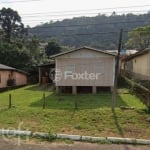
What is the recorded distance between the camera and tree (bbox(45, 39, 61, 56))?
49.8m

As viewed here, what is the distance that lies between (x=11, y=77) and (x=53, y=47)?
19.9 m

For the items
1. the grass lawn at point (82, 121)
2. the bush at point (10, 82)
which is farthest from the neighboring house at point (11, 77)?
the grass lawn at point (82, 121)

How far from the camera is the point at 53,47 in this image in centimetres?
5019

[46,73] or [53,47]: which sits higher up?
[53,47]

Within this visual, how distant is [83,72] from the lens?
73.8ft

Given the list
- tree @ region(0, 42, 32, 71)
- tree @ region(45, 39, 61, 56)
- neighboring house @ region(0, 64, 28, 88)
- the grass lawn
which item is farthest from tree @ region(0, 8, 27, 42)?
the grass lawn

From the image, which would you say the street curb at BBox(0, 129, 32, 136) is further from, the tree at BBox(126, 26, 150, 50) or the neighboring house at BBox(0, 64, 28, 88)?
the tree at BBox(126, 26, 150, 50)

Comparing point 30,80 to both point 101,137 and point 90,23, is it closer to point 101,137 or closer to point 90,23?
Answer: point 90,23

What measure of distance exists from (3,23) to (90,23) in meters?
31.8

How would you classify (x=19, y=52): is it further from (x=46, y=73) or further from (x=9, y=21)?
(x=9, y=21)

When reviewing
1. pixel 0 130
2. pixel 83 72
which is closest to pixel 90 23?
pixel 83 72

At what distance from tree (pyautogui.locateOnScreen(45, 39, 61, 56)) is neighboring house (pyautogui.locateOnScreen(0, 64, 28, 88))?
50.2ft

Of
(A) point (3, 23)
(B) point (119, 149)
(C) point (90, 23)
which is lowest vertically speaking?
(B) point (119, 149)

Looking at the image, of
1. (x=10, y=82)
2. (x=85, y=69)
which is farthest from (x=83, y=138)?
(x=10, y=82)
